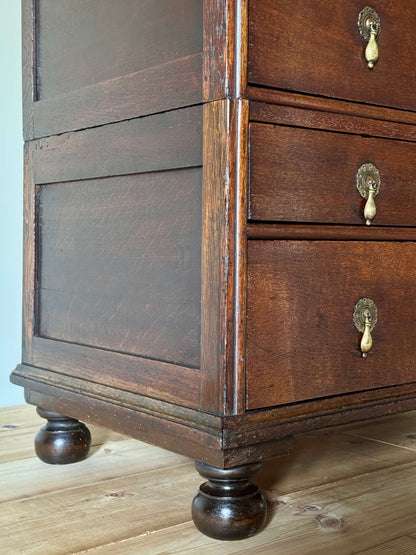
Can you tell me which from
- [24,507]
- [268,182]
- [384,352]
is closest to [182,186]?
[268,182]

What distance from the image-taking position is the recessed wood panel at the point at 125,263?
1003 millimetres

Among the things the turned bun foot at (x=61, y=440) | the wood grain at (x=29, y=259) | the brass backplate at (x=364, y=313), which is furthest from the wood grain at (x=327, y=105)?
the turned bun foot at (x=61, y=440)

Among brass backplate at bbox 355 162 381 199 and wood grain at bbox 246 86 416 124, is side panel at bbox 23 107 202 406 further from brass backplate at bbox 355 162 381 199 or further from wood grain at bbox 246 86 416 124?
brass backplate at bbox 355 162 381 199

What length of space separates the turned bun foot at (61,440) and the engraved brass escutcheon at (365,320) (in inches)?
20.8

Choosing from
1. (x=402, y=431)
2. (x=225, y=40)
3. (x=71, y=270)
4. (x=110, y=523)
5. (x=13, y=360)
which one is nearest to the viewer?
(x=225, y=40)

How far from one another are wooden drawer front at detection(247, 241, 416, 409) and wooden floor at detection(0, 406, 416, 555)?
179 mm

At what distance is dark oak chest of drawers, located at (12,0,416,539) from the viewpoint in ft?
3.06

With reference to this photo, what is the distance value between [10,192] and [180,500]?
98cm

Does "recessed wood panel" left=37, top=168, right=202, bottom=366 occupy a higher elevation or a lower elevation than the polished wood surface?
lower

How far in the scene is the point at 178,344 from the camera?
102 centimetres

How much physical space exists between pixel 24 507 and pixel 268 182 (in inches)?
22.8

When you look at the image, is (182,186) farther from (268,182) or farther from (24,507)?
(24,507)

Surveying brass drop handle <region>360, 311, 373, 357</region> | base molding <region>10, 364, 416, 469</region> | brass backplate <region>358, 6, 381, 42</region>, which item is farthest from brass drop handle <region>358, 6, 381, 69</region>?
base molding <region>10, 364, 416, 469</region>

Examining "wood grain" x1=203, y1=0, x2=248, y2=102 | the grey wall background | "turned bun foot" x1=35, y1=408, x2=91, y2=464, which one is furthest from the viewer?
the grey wall background
